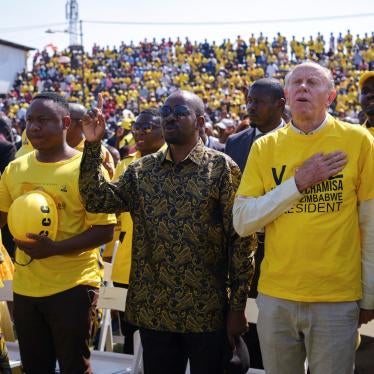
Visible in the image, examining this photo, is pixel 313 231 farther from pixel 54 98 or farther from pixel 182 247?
pixel 54 98

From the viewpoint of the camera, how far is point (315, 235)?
9.53ft

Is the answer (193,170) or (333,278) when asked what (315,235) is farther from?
(193,170)

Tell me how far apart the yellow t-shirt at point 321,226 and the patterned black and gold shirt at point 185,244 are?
28 centimetres

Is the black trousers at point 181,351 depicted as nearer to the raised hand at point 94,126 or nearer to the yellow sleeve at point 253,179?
the yellow sleeve at point 253,179

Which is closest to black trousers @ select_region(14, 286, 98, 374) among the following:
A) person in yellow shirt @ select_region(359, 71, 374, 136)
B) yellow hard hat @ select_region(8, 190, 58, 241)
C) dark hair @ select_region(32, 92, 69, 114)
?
yellow hard hat @ select_region(8, 190, 58, 241)

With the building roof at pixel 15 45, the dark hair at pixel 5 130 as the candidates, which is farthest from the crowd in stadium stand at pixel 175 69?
the dark hair at pixel 5 130

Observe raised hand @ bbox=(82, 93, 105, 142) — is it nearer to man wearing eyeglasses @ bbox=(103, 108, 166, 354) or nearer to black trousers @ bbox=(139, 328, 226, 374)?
black trousers @ bbox=(139, 328, 226, 374)

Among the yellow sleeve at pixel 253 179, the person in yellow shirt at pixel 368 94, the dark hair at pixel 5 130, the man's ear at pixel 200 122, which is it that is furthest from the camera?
the dark hair at pixel 5 130

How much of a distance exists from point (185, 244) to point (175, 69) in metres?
36.2

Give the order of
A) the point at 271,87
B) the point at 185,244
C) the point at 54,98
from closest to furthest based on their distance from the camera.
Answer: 1. the point at 185,244
2. the point at 54,98
3. the point at 271,87

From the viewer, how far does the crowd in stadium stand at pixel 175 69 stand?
3278cm

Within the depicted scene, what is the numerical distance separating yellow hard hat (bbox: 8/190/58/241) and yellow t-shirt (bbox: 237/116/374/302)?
1.10 metres

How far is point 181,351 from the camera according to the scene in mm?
3383

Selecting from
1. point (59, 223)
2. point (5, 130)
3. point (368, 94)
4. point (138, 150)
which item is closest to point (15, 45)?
point (5, 130)
